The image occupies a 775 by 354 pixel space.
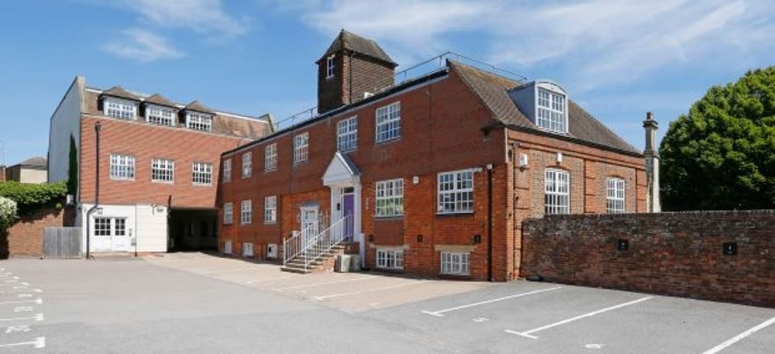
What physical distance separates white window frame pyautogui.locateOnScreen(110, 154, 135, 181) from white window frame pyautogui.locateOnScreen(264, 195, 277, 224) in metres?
10.0

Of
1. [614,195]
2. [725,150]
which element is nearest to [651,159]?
[614,195]

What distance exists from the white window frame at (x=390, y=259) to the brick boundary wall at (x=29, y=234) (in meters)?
22.3

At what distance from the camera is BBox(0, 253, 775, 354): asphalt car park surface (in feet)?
30.5

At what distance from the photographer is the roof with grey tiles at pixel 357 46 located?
28.4 metres

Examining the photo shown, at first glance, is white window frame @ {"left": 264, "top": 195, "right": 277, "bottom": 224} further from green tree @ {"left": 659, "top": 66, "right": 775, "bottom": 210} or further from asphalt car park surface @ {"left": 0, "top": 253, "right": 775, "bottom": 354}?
green tree @ {"left": 659, "top": 66, "right": 775, "bottom": 210}

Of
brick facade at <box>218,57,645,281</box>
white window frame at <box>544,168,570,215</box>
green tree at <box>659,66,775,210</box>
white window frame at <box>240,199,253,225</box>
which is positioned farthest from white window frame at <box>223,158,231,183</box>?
green tree at <box>659,66,775,210</box>

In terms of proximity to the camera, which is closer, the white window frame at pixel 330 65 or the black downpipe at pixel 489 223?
the black downpipe at pixel 489 223

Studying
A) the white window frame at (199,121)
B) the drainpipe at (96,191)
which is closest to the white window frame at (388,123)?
the drainpipe at (96,191)

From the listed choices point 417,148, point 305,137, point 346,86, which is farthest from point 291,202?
point 417,148

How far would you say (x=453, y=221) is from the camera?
18.8 meters

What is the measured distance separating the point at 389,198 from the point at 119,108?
23.2 metres

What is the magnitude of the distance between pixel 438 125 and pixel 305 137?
9963 mm

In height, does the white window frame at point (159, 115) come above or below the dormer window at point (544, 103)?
above

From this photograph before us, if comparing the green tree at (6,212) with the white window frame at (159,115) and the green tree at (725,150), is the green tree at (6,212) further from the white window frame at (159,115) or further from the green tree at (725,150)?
the green tree at (725,150)
